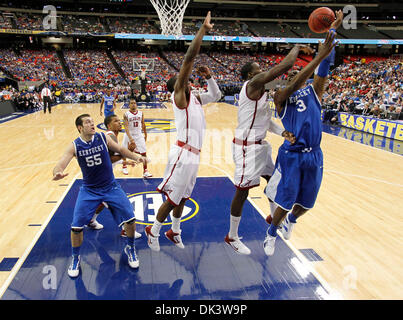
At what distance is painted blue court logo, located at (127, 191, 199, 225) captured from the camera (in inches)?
174

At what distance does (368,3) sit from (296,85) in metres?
45.6

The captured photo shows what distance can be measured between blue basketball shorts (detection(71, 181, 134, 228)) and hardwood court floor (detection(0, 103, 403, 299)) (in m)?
0.98

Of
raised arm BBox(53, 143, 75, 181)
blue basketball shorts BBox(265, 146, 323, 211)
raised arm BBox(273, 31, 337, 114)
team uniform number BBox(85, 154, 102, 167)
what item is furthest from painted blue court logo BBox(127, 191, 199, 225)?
raised arm BBox(273, 31, 337, 114)

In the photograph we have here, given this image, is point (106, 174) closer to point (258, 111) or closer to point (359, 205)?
point (258, 111)

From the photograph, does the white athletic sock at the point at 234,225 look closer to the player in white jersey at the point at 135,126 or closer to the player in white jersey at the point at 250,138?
the player in white jersey at the point at 250,138

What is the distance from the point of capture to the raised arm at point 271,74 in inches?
104

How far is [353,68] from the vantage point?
30281 mm

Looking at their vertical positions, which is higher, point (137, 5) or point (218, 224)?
point (137, 5)

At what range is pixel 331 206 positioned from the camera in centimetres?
505

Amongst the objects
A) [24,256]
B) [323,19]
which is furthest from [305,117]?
[24,256]

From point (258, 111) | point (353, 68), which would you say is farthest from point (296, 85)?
point (353, 68)

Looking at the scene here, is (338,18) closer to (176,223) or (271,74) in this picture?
(271,74)

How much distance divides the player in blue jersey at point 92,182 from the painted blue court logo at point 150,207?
1150 mm

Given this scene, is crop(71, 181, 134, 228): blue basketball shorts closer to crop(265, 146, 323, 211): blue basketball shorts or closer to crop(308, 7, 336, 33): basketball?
crop(265, 146, 323, 211): blue basketball shorts
